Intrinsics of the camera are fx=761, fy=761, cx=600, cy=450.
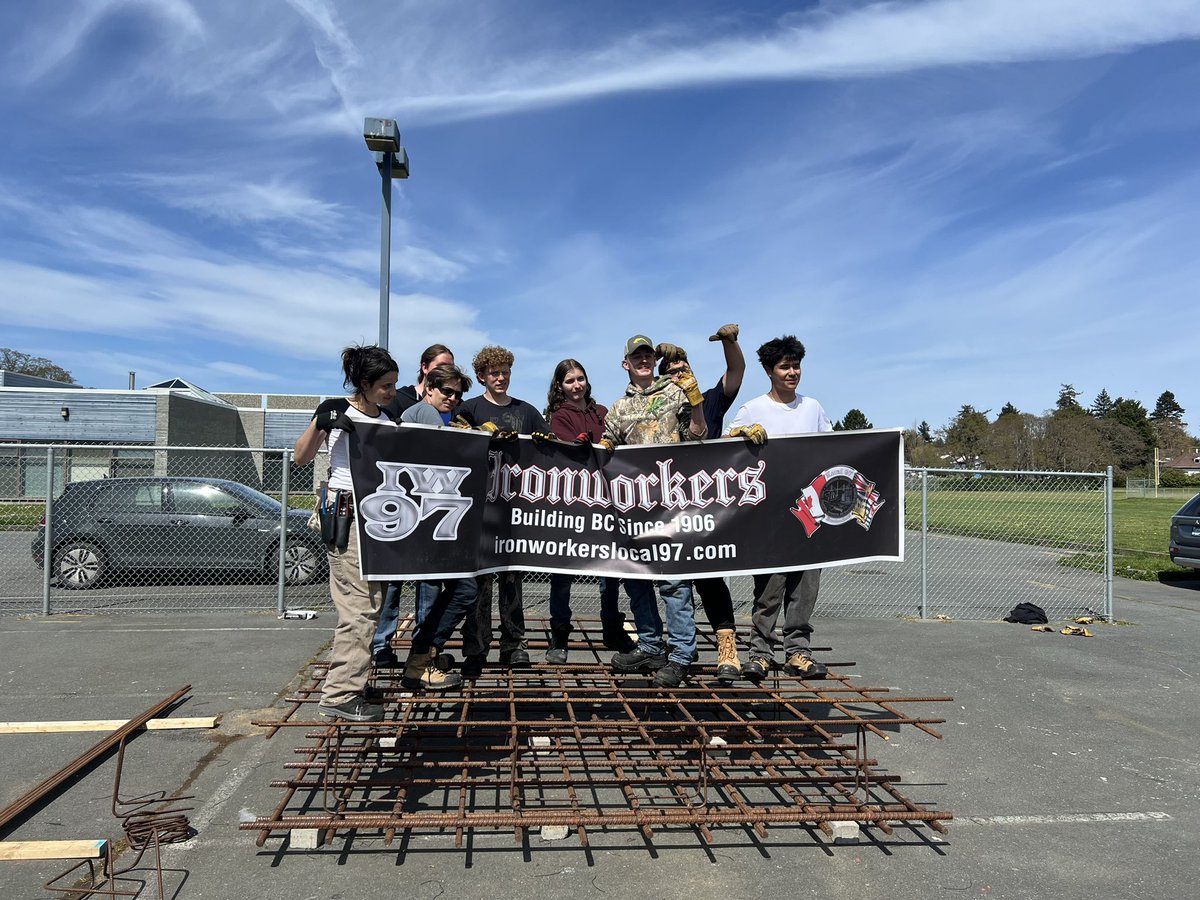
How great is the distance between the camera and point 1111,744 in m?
5.26

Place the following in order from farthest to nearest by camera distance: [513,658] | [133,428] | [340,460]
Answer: [133,428], [513,658], [340,460]

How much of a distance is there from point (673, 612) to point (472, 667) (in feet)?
4.34

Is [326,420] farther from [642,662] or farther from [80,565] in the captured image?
[80,565]

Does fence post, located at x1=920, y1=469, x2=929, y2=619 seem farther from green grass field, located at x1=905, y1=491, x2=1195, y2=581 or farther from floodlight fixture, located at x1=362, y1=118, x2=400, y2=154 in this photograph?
floodlight fixture, located at x1=362, y1=118, x2=400, y2=154

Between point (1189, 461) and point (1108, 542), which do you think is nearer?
point (1108, 542)

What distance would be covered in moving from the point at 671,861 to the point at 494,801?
1.04 metres

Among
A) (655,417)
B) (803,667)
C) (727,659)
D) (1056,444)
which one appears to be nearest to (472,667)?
(727,659)

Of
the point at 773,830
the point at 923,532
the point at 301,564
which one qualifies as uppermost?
the point at 923,532

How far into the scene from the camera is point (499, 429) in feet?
15.9

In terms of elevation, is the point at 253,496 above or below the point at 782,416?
below

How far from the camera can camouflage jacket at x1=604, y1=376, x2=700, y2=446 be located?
16.1 ft

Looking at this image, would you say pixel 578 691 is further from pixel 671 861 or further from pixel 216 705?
pixel 216 705

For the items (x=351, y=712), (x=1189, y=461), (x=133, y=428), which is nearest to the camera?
(x=351, y=712)

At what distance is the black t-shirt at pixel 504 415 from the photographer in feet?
16.3
